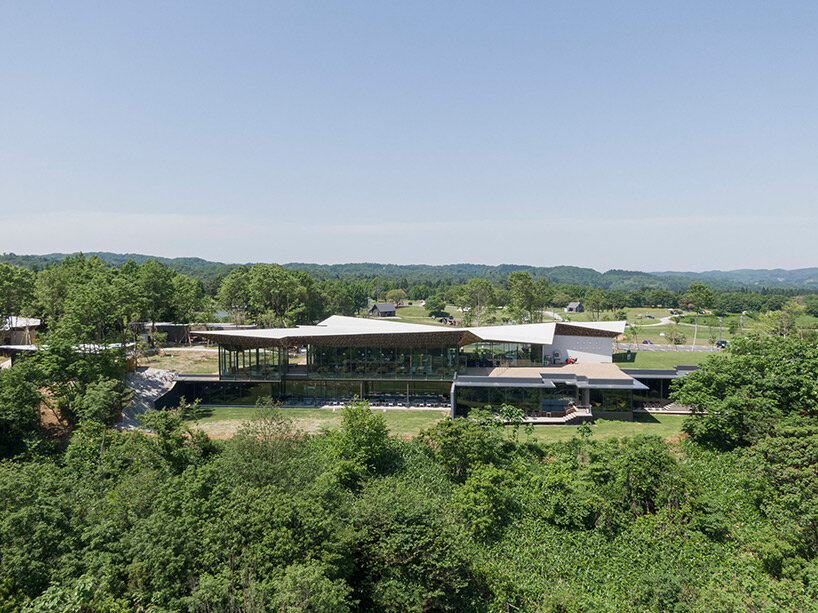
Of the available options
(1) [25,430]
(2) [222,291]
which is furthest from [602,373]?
(2) [222,291]

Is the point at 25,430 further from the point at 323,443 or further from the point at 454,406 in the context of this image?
the point at 454,406

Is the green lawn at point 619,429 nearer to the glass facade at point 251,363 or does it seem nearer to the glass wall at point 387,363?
the glass wall at point 387,363

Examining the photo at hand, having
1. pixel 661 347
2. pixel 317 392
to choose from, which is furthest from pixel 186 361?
pixel 661 347

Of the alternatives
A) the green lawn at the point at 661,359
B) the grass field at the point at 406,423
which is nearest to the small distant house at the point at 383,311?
the green lawn at the point at 661,359

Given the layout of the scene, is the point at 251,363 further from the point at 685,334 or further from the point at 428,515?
the point at 685,334

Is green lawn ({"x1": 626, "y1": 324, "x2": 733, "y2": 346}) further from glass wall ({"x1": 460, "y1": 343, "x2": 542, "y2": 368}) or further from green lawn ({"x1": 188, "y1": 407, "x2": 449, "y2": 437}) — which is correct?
green lawn ({"x1": 188, "y1": 407, "x2": 449, "y2": 437})

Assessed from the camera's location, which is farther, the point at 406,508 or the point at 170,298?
the point at 170,298
